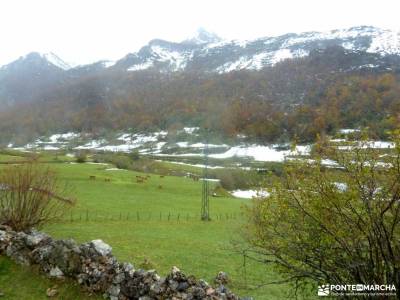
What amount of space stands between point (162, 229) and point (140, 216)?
21.8ft

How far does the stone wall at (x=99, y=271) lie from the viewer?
14.5m

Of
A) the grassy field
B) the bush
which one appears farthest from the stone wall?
the bush

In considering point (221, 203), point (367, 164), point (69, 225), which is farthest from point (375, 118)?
point (367, 164)

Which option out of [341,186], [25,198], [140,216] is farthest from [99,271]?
[140,216]

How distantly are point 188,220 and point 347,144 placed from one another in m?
33.8

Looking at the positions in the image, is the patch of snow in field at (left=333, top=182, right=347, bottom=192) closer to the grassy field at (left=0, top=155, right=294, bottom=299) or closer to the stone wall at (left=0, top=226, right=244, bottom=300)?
the stone wall at (left=0, top=226, right=244, bottom=300)

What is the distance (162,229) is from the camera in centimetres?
3616

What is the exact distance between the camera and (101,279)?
16219 millimetres

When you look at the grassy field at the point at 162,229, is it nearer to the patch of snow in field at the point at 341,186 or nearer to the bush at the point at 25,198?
the bush at the point at 25,198

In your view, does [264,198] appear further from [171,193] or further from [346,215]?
[171,193]

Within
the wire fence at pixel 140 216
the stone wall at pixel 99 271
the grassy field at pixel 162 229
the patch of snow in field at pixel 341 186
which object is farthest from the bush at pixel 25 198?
the patch of snow in field at pixel 341 186

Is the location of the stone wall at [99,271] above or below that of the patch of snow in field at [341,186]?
below

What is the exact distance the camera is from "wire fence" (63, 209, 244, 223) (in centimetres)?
3719

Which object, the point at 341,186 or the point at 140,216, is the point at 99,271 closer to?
the point at 341,186
